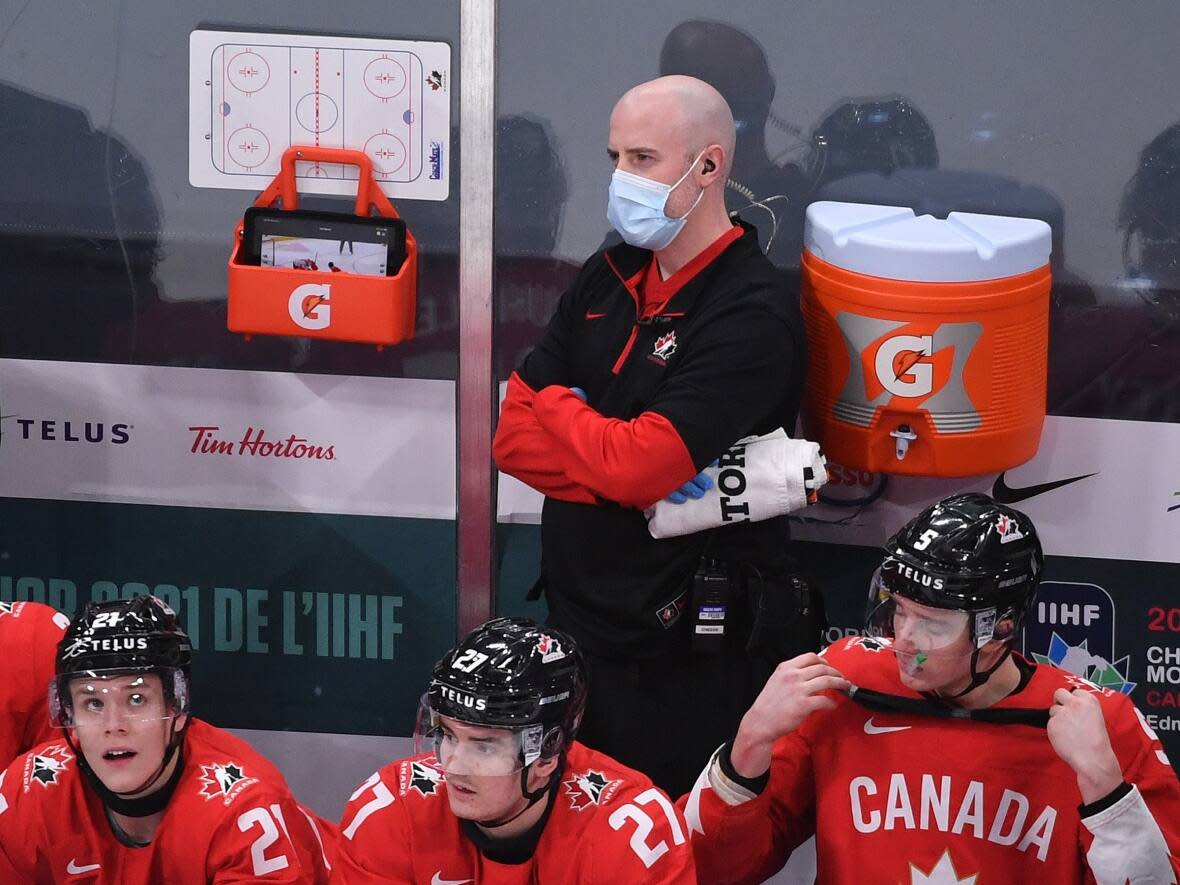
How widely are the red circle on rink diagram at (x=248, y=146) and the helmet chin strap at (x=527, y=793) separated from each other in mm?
1871

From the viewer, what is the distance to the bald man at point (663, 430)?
11.2 feet

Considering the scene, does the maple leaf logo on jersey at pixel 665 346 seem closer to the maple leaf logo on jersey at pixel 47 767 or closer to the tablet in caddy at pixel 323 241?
the tablet in caddy at pixel 323 241

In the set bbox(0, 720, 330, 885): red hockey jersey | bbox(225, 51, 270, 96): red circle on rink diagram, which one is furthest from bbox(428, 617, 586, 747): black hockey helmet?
bbox(225, 51, 270, 96): red circle on rink diagram

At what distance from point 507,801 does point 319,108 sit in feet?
6.30

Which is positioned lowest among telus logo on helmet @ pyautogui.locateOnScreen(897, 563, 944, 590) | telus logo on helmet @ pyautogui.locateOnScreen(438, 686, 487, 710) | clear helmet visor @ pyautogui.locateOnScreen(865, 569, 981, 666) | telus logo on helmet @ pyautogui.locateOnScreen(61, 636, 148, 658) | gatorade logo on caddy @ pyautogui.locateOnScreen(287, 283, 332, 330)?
telus logo on helmet @ pyautogui.locateOnScreen(438, 686, 487, 710)

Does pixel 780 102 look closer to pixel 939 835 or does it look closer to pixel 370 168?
pixel 370 168

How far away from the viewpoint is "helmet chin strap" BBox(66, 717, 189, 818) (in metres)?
3.04

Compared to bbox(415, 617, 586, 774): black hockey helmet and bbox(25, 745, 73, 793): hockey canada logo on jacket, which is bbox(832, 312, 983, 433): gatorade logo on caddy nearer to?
bbox(415, 617, 586, 774): black hockey helmet

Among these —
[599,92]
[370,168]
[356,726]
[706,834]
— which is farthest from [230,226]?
[706,834]

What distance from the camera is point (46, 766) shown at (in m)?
3.12

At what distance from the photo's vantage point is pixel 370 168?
4074 millimetres

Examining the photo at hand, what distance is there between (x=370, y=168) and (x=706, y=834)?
6.02ft

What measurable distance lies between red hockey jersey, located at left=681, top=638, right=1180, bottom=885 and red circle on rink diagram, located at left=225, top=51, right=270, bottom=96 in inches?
79.8

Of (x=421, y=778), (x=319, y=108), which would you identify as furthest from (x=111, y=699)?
(x=319, y=108)
